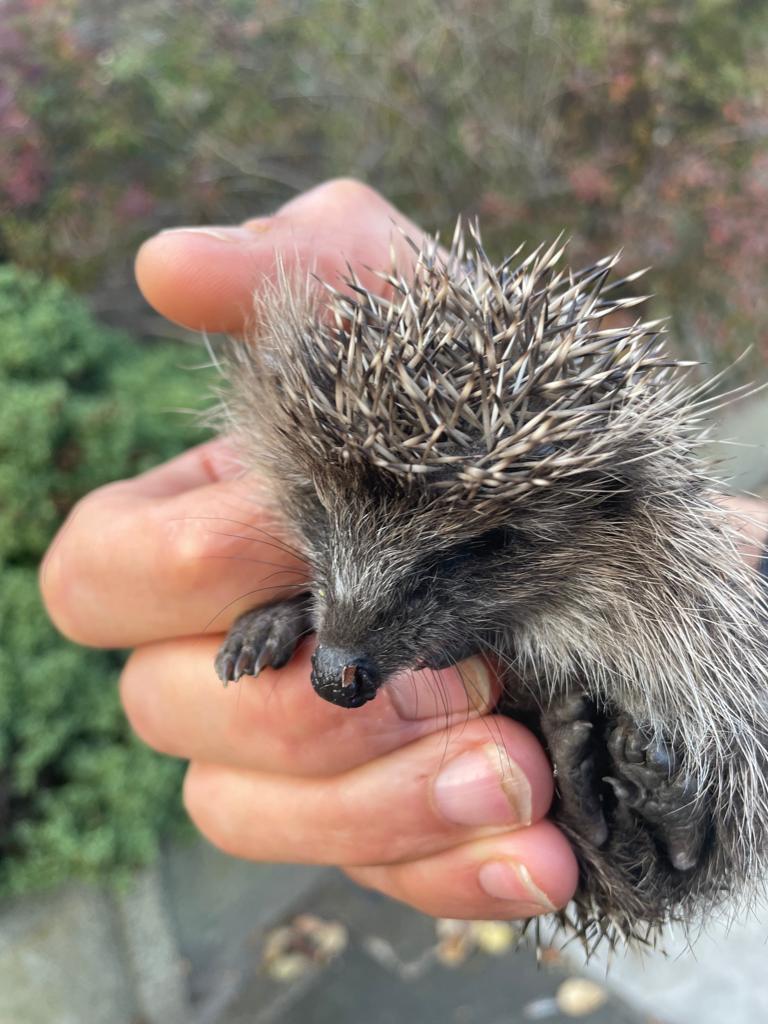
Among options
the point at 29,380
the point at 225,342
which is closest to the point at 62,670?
the point at 29,380

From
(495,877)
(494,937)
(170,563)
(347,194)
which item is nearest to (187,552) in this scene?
(170,563)

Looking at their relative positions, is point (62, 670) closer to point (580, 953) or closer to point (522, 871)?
point (522, 871)

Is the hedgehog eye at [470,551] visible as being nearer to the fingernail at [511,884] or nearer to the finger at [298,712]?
the finger at [298,712]

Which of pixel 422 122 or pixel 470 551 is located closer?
pixel 470 551

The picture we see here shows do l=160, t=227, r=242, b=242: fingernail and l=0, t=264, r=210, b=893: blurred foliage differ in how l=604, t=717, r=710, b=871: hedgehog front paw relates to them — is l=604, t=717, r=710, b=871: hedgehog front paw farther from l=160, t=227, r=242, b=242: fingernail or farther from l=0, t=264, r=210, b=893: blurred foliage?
l=0, t=264, r=210, b=893: blurred foliage

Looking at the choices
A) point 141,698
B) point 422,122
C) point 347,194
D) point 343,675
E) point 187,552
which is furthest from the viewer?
point 422,122

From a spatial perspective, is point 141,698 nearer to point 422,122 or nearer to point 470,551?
point 470,551

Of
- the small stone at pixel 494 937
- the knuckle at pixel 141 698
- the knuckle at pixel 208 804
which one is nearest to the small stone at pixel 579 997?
the small stone at pixel 494 937
